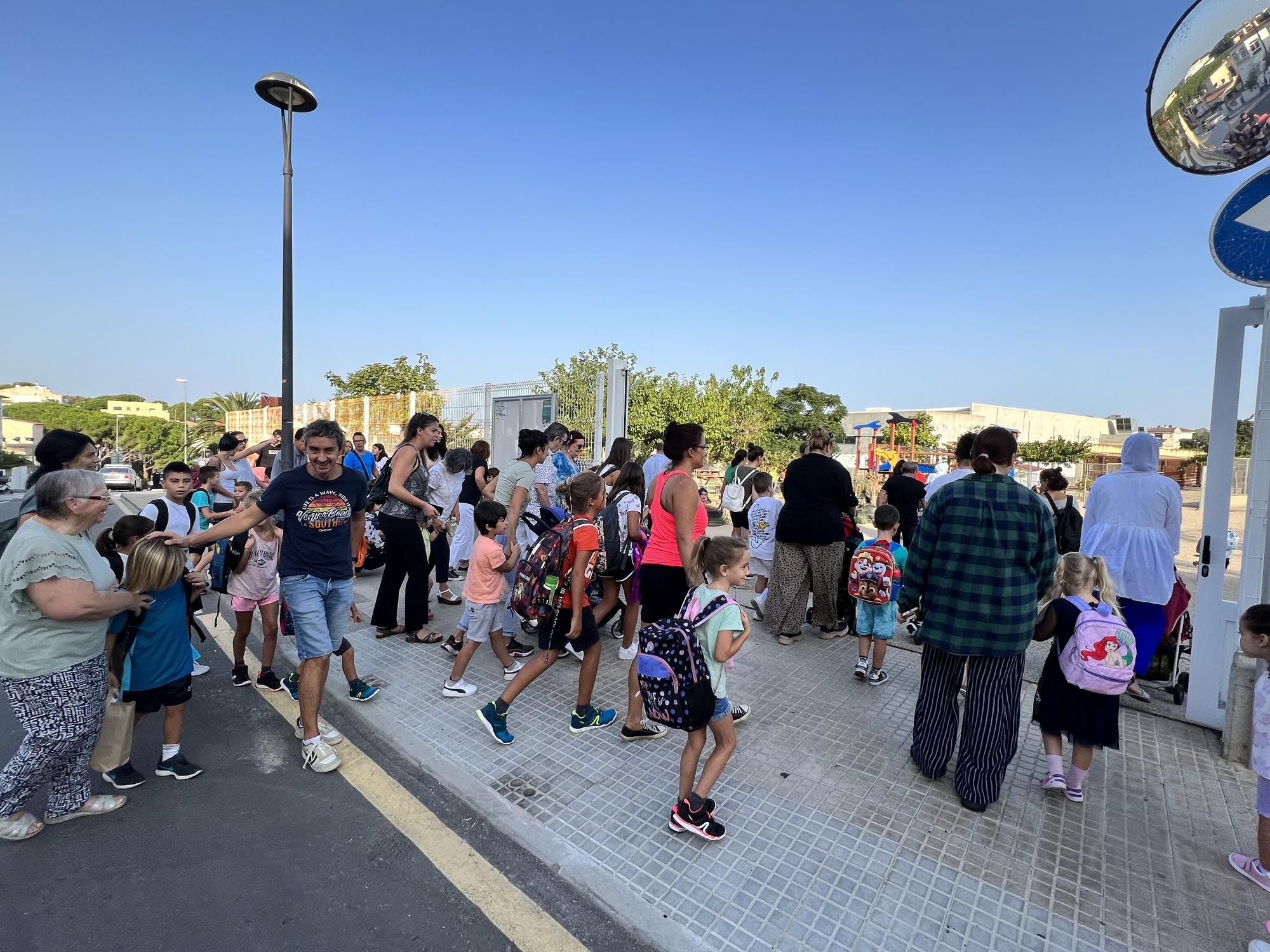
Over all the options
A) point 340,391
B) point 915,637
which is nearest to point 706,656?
point 915,637

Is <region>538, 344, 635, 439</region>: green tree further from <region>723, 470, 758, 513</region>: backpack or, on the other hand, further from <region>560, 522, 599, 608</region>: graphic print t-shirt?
<region>560, 522, 599, 608</region>: graphic print t-shirt

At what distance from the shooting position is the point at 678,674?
2.71m

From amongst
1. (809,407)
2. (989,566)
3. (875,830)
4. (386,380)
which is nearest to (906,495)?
(989,566)

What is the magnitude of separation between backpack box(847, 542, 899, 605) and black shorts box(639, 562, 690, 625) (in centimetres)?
167

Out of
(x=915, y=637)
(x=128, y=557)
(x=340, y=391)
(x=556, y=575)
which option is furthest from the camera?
(x=340, y=391)

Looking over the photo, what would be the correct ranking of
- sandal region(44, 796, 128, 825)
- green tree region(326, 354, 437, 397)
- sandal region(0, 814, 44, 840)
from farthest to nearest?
green tree region(326, 354, 437, 397) → sandal region(44, 796, 128, 825) → sandal region(0, 814, 44, 840)

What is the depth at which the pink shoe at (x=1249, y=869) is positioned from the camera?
2562 mm

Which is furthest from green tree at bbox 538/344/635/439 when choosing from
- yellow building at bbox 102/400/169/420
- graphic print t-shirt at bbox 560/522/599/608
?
yellow building at bbox 102/400/169/420

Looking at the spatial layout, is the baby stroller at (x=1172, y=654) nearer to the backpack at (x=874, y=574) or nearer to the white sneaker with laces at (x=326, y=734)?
the backpack at (x=874, y=574)

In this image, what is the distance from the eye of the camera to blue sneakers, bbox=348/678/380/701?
4129 millimetres

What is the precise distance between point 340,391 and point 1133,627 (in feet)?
94.7

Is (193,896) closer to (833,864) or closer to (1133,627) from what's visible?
(833,864)

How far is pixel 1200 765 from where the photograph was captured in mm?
3539

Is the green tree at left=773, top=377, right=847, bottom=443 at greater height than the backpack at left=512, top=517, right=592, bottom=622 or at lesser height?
greater
